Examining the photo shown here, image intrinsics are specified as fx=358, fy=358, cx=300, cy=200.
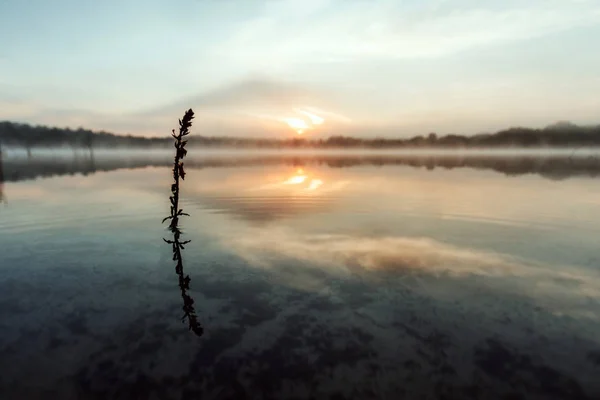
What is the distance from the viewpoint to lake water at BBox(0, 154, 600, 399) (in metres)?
7.22

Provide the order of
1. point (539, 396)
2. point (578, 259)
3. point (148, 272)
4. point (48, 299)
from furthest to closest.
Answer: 1. point (578, 259)
2. point (148, 272)
3. point (48, 299)
4. point (539, 396)

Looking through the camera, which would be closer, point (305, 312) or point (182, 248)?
point (305, 312)

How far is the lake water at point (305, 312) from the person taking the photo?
23.7 feet

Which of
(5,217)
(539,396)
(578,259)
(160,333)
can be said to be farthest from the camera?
(5,217)

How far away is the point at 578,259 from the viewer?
1501cm

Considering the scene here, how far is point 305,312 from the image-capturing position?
33.5ft

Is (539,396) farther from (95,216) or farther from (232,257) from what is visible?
(95,216)

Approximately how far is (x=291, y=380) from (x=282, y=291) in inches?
178

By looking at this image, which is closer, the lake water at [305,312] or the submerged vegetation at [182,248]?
the lake water at [305,312]

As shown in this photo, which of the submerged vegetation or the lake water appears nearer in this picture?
the lake water

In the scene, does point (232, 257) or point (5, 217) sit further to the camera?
point (5, 217)

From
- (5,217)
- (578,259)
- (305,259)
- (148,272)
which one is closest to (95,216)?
(5,217)

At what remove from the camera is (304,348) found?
839cm

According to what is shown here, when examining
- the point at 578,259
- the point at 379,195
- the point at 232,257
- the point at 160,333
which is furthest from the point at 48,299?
the point at 379,195
